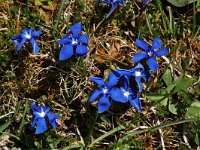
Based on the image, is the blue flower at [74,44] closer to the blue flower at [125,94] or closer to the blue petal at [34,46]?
the blue petal at [34,46]

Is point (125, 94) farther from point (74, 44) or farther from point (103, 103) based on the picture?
point (74, 44)

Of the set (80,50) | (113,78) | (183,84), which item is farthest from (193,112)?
(80,50)

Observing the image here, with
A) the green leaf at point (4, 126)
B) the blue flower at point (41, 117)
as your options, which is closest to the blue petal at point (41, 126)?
the blue flower at point (41, 117)

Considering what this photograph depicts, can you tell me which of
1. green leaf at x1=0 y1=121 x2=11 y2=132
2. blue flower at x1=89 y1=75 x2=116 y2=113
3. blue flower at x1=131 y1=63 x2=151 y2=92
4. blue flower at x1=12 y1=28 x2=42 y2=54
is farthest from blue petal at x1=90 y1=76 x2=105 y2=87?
green leaf at x1=0 y1=121 x2=11 y2=132

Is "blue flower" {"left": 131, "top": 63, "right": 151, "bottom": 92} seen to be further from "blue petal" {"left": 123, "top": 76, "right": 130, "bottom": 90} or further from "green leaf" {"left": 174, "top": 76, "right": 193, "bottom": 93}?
"green leaf" {"left": 174, "top": 76, "right": 193, "bottom": 93}

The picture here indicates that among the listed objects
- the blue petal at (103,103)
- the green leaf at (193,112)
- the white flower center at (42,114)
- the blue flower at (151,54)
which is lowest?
the green leaf at (193,112)

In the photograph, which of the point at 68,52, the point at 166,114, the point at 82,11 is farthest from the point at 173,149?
the point at 82,11

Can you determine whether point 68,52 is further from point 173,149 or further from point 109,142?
point 173,149

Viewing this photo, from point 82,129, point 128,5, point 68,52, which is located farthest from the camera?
point 128,5
